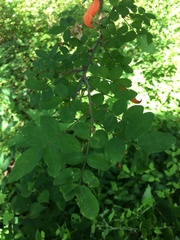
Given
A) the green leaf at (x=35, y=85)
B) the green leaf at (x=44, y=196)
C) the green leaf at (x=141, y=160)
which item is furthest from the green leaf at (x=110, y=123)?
the green leaf at (x=44, y=196)

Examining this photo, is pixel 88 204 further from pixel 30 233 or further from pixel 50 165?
pixel 30 233

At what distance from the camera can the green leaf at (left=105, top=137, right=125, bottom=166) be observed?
0.84 meters

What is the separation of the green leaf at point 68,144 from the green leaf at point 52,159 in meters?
0.02

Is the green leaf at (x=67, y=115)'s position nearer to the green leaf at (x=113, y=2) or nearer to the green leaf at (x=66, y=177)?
the green leaf at (x=66, y=177)

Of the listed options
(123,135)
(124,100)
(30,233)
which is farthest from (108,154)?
(30,233)

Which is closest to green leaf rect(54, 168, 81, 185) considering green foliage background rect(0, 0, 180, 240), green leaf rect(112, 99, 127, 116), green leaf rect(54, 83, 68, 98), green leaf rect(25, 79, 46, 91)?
green foliage background rect(0, 0, 180, 240)

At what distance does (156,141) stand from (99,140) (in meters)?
0.15

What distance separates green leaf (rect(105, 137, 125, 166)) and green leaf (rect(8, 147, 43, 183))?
0.16 meters

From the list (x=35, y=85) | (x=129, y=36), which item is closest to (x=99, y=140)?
(x=35, y=85)

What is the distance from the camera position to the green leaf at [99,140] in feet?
2.95

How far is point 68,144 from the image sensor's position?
0.86m

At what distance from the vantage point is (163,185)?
206cm

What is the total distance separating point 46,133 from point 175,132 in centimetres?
178

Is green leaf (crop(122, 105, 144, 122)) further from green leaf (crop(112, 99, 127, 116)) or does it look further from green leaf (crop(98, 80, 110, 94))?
green leaf (crop(98, 80, 110, 94))
